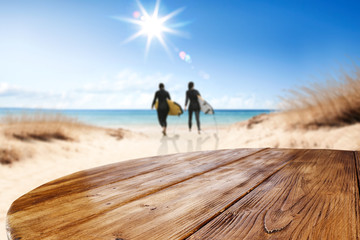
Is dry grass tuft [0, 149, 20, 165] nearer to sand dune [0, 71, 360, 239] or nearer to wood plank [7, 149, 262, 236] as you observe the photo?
sand dune [0, 71, 360, 239]

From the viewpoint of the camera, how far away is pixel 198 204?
70cm

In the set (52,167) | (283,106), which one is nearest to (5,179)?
(52,167)

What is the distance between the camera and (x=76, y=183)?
37.8 inches

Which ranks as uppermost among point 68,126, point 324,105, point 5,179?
point 324,105

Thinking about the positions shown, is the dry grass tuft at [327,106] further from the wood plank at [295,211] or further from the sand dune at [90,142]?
the wood plank at [295,211]

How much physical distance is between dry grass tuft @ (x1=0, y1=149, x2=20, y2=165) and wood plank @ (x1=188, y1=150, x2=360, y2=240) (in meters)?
4.66

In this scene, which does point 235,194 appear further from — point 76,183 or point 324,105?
point 324,105

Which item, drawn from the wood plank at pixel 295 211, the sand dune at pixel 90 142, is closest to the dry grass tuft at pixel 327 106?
the sand dune at pixel 90 142

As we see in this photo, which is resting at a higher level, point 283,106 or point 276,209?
point 283,106

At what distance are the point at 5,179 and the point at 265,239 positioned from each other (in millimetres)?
4113

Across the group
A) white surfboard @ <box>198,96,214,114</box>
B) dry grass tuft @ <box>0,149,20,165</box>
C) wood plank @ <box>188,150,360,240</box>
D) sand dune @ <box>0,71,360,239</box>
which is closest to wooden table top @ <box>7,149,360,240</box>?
wood plank @ <box>188,150,360,240</box>

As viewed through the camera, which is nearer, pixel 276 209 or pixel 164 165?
pixel 276 209

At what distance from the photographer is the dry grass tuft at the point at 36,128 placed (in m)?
5.45

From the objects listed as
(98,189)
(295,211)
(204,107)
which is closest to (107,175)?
(98,189)
